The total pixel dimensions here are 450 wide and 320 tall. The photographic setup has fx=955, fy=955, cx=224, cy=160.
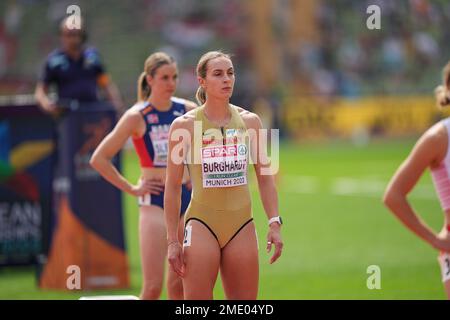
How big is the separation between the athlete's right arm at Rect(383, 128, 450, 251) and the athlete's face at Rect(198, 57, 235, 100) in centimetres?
150

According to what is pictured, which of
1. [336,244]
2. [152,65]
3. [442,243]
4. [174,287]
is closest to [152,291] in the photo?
[174,287]

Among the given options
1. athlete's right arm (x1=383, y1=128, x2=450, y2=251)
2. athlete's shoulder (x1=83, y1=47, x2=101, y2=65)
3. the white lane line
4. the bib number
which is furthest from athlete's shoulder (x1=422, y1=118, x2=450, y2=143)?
the white lane line

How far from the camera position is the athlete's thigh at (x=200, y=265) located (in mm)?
6996

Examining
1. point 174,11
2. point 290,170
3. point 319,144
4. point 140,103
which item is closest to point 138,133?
point 140,103

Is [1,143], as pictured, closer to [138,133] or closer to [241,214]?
[138,133]

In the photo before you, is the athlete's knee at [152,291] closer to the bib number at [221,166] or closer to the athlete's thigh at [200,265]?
the athlete's thigh at [200,265]

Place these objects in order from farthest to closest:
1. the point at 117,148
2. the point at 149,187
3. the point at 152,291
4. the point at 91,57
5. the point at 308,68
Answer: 1. the point at 308,68
2. the point at 91,57
3. the point at 117,148
4. the point at 149,187
5. the point at 152,291

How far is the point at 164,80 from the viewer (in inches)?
367

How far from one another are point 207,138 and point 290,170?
2128 centimetres

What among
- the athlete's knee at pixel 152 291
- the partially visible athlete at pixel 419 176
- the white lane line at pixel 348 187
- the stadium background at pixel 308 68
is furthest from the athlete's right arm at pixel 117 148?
the white lane line at pixel 348 187

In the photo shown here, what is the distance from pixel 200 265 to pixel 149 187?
2.41 m

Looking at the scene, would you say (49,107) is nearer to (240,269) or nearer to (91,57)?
(91,57)

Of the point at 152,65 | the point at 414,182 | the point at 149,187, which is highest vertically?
the point at 152,65

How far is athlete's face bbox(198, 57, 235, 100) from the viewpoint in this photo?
720cm
